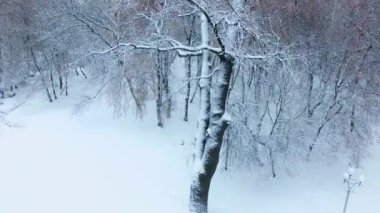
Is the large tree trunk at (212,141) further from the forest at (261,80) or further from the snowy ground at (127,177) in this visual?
the snowy ground at (127,177)

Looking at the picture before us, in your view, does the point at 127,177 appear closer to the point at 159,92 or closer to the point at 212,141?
the point at 159,92

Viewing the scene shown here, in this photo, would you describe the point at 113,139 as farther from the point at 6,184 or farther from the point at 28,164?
the point at 6,184

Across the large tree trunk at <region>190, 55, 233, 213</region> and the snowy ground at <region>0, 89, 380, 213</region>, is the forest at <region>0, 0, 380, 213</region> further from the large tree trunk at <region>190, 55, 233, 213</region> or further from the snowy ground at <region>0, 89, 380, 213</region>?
the snowy ground at <region>0, 89, 380, 213</region>

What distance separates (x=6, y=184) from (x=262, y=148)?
952cm

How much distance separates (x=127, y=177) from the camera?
609 inches

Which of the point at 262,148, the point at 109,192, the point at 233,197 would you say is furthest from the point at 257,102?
the point at 109,192

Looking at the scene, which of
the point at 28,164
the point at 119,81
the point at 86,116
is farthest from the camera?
the point at 86,116

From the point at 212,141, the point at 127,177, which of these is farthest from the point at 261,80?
the point at 127,177

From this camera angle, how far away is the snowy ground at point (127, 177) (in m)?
14.1

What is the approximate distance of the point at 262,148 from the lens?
1683 cm

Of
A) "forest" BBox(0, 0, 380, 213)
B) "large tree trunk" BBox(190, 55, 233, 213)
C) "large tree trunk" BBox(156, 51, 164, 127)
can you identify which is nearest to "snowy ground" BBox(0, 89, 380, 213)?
"large tree trunk" BBox(156, 51, 164, 127)

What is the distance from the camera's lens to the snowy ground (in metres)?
14.1

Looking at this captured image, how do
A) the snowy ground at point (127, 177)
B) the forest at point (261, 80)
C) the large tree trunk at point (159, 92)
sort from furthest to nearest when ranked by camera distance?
the large tree trunk at point (159, 92) < the forest at point (261, 80) < the snowy ground at point (127, 177)

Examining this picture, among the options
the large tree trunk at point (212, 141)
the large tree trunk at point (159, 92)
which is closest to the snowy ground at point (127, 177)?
the large tree trunk at point (159, 92)
